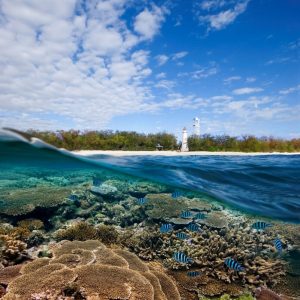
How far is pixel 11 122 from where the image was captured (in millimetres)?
10914

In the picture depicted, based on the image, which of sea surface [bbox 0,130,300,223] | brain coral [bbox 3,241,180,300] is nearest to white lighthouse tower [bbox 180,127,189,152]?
sea surface [bbox 0,130,300,223]

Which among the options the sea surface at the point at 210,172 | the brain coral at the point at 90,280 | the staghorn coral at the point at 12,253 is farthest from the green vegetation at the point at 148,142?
the brain coral at the point at 90,280

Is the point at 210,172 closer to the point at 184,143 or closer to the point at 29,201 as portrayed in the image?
the point at 184,143

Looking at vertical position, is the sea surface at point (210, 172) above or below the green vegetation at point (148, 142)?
below

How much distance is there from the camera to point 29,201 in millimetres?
11891

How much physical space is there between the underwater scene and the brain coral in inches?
0.8

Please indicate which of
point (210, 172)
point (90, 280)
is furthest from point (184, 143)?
point (90, 280)

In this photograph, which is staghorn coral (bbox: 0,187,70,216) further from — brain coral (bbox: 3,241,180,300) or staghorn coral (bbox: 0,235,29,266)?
brain coral (bbox: 3,241,180,300)

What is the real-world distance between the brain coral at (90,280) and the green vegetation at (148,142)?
6.74 meters

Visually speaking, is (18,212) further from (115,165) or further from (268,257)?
(268,257)

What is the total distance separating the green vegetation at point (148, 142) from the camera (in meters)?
13.5

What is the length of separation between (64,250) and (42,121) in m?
5.79

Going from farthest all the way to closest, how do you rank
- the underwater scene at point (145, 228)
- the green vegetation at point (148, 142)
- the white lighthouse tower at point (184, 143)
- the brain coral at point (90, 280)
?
the white lighthouse tower at point (184, 143) < the green vegetation at point (148, 142) < the underwater scene at point (145, 228) < the brain coral at point (90, 280)

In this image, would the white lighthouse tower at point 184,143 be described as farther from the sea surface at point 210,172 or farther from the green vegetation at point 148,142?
the sea surface at point 210,172
